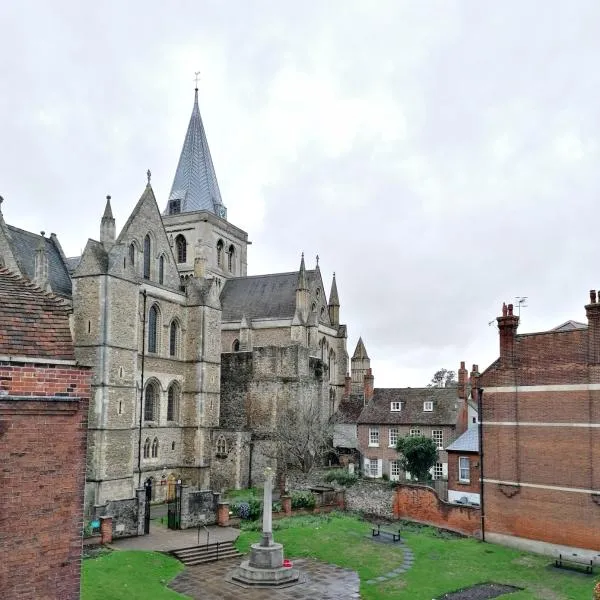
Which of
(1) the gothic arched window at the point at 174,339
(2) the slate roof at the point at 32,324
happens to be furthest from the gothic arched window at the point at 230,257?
A: (2) the slate roof at the point at 32,324

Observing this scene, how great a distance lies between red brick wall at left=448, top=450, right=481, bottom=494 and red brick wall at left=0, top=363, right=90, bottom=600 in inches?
1026

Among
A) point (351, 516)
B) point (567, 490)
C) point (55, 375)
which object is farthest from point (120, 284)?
point (55, 375)

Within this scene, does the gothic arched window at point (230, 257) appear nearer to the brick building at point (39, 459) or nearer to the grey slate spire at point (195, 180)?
the grey slate spire at point (195, 180)

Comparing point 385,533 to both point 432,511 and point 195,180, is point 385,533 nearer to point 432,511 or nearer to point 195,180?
point 432,511

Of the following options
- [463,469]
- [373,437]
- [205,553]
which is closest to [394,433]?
[373,437]

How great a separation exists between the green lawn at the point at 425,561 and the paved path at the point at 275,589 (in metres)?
0.64

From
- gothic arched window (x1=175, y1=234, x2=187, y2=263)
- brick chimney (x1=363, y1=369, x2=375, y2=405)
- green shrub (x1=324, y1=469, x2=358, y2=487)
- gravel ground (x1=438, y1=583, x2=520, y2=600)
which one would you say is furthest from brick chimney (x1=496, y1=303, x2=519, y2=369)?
gothic arched window (x1=175, y1=234, x2=187, y2=263)

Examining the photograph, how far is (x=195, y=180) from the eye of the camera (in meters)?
61.8

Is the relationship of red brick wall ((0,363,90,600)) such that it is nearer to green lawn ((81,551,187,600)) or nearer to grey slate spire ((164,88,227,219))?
green lawn ((81,551,187,600))

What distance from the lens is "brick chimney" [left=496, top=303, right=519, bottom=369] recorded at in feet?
86.1

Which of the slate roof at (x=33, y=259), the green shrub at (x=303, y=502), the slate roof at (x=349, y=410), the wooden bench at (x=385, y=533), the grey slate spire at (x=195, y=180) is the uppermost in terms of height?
the grey slate spire at (x=195, y=180)

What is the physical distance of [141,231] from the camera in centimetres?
3747

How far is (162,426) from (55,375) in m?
30.5

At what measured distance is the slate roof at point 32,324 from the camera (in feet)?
26.0
